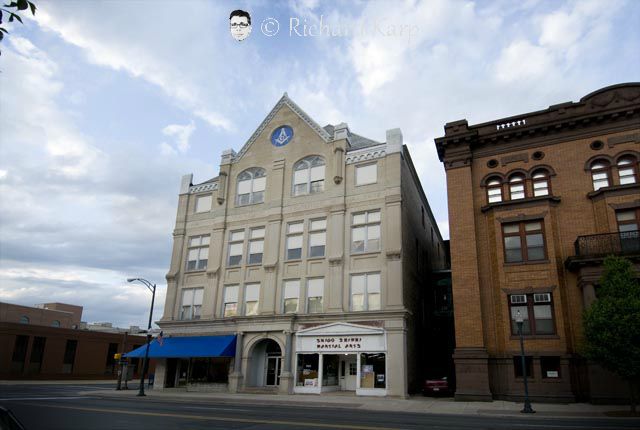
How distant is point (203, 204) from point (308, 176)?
9.71m

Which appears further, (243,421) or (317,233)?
(317,233)

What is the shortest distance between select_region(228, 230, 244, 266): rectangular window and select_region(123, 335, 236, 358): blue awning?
5.47 m

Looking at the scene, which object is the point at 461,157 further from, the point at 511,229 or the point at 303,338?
the point at 303,338

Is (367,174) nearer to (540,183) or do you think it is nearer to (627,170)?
(540,183)

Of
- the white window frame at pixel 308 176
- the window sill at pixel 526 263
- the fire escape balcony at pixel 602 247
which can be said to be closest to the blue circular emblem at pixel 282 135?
the white window frame at pixel 308 176

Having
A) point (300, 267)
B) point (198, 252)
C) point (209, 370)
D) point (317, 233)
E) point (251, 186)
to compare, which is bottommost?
point (209, 370)

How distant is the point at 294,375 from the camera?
92.5 ft

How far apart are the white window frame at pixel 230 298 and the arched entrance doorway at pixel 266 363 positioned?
3.08m

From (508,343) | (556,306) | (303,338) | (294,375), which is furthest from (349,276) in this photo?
(556,306)

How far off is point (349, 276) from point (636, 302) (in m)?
15.4

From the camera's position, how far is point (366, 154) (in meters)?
31.3

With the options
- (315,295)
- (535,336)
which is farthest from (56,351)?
(535,336)

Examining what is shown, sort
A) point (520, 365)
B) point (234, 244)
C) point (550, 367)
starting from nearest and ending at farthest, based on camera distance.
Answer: point (550, 367)
point (520, 365)
point (234, 244)

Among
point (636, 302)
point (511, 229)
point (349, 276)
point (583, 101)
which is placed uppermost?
point (583, 101)
